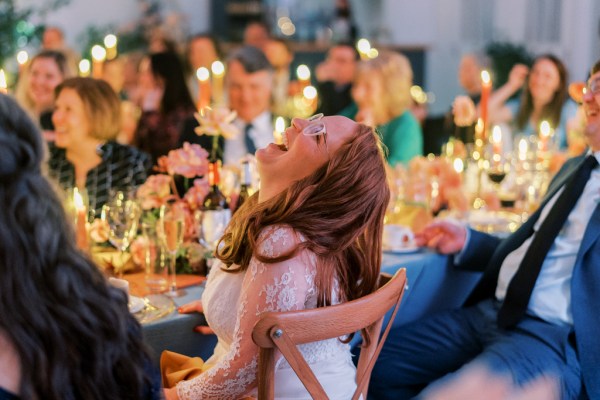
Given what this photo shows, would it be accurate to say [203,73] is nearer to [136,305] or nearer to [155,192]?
[155,192]

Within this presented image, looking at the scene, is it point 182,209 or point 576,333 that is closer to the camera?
point 576,333

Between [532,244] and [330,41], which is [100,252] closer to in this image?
[532,244]

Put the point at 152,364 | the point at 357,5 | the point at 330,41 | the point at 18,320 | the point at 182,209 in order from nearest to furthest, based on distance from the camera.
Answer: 1. the point at 18,320
2. the point at 152,364
3. the point at 182,209
4. the point at 330,41
5. the point at 357,5

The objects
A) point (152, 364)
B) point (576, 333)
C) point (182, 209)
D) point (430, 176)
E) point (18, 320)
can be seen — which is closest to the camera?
point (18, 320)

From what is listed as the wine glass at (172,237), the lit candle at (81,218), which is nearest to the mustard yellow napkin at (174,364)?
the wine glass at (172,237)

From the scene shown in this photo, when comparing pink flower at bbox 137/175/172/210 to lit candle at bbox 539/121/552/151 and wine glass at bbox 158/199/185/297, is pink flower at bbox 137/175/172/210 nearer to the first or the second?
wine glass at bbox 158/199/185/297

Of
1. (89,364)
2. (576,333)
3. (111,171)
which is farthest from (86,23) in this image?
(89,364)

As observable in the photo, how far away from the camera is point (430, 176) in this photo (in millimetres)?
3270

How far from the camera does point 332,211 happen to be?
65.8 inches

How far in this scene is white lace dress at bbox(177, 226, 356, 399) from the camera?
1.62 m

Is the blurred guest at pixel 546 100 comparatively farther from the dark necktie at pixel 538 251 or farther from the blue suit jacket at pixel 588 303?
the blue suit jacket at pixel 588 303

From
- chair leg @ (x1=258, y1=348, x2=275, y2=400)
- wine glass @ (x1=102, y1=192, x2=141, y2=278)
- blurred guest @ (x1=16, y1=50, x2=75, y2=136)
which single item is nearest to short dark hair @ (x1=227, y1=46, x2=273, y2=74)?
blurred guest @ (x1=16, y1=50, x2=75, y2=136)

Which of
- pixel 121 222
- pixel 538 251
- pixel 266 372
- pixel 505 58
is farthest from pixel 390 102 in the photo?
pixel 505 58

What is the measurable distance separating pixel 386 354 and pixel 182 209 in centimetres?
79
